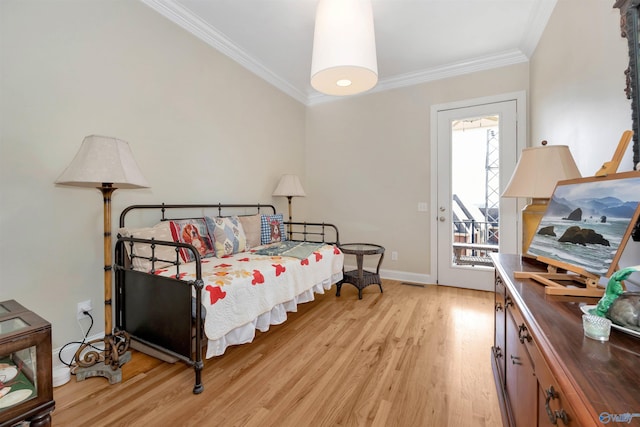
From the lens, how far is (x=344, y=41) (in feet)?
5.72

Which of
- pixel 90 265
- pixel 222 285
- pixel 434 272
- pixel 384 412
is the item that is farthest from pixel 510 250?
pixel 90 265

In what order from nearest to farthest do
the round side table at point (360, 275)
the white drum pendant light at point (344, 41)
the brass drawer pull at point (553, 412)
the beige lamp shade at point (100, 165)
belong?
the brass drawer pull at point (553, 412)
the beige lamp shade at point (100, 165)
the white drum pendant light at point (344, 41)
the round side table at point (360, 275)

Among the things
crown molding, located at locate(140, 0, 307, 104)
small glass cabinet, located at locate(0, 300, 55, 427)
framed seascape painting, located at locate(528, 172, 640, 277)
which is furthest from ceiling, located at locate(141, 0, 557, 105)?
small glass cabinet, located at locate(0, 300, 55, 427)

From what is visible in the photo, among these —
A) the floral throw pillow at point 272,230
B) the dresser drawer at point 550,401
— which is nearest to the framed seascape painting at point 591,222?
the dresser drawer at point 550,401

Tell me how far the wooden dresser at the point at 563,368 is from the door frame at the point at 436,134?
2357 millimetres

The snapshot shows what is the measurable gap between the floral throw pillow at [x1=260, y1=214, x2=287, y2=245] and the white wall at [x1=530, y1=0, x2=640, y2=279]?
2623 millimetres

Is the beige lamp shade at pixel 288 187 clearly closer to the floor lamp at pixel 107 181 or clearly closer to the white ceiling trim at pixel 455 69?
the white ceiling trim at pixel 455 69

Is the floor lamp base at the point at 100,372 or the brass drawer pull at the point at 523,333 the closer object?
the brass drawer pull at the point at 523,333

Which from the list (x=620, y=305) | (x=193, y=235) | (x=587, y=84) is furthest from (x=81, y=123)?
(x=587, y=84)

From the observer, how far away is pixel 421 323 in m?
2.44

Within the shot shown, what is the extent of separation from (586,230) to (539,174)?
0.58 metres

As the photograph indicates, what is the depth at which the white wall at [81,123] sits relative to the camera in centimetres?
161

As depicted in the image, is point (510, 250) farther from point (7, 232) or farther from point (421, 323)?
point (7, 232)

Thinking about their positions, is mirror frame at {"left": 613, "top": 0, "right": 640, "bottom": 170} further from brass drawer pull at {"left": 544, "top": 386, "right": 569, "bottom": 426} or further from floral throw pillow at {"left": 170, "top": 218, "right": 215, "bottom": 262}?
floral throw pillow at {"left": 170, "top": 218, "right": 215, "bottom": 262}
